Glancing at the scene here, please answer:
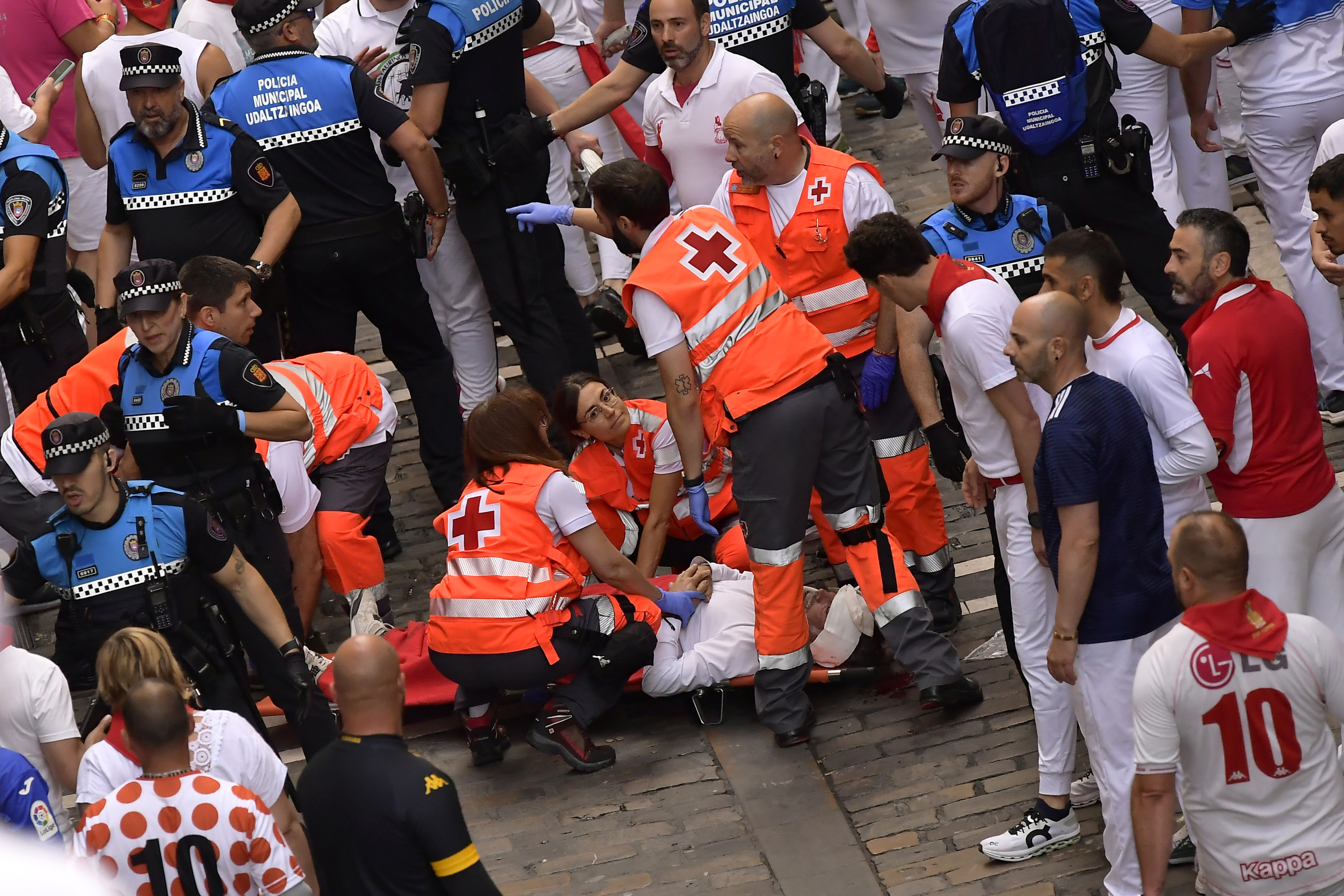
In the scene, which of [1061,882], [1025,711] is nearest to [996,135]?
[1025,711]

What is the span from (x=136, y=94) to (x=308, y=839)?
384 cm

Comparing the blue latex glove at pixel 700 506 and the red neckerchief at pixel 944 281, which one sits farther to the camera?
the blue latex glove at pixel 700 506

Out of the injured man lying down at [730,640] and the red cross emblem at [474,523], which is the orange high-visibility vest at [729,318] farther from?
the red cross emblem at [474,523]

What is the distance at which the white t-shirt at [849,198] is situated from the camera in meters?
6.02

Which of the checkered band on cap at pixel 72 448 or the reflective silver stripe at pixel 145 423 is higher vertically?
the checkered band on cap at pixel 72 448

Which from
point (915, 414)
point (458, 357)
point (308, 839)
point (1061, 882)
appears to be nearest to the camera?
point (308, 839)

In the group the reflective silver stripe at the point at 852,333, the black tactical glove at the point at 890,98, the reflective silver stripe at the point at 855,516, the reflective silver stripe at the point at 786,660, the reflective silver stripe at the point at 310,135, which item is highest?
the reflective silver stripe at the point at 310,135

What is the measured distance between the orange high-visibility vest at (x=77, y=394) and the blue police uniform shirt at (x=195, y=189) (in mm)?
645

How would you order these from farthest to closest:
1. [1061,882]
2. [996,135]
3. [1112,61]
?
[1112,61] → [996,135] → [1061,882]

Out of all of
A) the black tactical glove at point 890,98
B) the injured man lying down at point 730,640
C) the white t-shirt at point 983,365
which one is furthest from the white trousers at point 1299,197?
the injured man lying down at point 730,640

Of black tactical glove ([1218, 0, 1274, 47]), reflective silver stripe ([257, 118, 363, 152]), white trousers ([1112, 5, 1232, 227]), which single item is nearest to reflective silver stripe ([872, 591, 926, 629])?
white trousers ([1112, 5, 1232, 227])

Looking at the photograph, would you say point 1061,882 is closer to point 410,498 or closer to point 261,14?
point 410,498

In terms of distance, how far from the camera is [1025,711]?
581cm

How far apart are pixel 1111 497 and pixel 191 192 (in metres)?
4.23
